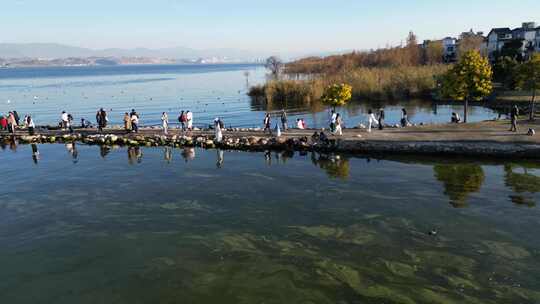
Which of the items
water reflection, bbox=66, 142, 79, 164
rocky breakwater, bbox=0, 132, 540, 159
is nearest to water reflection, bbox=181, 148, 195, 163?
rocky breakwater, bbox=0, 132, 540, 159

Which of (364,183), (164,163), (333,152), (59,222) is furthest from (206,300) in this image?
(333,152)

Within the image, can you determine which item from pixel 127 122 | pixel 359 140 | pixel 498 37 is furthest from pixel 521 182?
pixel 498 37

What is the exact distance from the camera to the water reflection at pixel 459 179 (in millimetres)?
23344

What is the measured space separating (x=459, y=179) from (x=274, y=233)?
13.8 m

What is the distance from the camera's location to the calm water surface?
14680 mm

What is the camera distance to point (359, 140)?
34.5 m

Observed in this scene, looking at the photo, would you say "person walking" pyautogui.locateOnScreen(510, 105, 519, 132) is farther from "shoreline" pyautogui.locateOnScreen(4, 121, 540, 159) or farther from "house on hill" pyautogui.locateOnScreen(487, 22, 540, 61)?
"house on hill" pyautogui.locateOnScreen(487, 22, 540, 61)

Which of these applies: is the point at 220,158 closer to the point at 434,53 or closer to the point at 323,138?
the point at 323,138

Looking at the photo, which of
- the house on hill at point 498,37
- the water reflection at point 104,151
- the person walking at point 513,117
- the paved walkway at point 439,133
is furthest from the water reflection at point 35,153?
the house on hill at point 498,37

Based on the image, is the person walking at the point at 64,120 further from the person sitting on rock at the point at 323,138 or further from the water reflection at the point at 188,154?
the person sitting on rock at the point at 323,138

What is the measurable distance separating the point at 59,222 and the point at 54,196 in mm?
4619

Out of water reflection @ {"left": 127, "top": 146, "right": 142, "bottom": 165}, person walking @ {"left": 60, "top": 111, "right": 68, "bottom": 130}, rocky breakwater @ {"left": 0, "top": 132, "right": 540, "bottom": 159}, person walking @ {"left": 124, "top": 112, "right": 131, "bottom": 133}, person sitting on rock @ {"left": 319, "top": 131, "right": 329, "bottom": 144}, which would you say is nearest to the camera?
rocky breakwater @ {"left": 0, "top": 132, "right": 540, "bottom": 159}

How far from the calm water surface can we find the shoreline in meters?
1.92

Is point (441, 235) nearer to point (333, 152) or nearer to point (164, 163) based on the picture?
point (333, 152)
